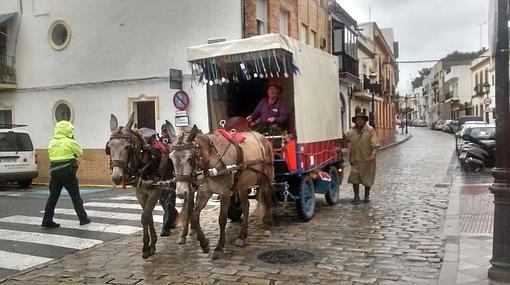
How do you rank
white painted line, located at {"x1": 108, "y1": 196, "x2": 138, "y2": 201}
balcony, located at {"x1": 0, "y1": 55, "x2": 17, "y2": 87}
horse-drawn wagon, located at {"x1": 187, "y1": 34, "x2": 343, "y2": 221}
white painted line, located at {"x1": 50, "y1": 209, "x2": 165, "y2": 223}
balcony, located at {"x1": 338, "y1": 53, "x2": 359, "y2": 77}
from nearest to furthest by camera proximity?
1. horse-drawn wagon, located at {"x1": 187, "y1": 34, "x2": 343, "y2": 221}
2. white painted line, located at {"x1": 50, "y1": 209, "x2": 165, "y2": 223}
3. white painted line, located at {"x1": 108, "y1": 196, "x2": 138, "y2": 201}
4. balcony, located at {"x1": 0, "y1": 55, "x2": 17, "y2": 87}
5. balcony, located at {"x1": 338, "y1": 53, "x2": 359, "y2": 77}

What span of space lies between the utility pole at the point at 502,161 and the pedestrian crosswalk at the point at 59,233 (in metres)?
5.44

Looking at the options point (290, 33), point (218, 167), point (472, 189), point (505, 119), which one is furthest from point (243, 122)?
point (290, 33)

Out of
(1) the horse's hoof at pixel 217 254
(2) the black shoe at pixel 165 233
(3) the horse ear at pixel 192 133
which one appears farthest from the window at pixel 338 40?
(3) the horse ear at pixel 192 133

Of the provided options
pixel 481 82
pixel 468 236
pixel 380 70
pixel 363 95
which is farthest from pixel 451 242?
pixel 481 82

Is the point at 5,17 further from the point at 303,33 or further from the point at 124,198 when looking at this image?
the point at 303,33

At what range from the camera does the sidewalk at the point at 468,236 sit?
5664 mm

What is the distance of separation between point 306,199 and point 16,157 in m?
10.3

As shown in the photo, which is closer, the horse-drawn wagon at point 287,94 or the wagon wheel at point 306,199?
the horse-drawn wagon at point 287,94

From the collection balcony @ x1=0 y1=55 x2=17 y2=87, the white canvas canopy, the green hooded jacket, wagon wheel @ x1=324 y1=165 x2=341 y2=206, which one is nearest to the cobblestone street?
wagon wheel @ x1=324 y1=165 x2=341 y2=206

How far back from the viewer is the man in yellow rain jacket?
A: 10.9 meters

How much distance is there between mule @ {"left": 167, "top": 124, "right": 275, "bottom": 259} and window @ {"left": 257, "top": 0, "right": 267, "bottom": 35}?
10.5m

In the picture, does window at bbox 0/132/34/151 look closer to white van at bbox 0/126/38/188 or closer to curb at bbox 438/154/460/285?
white van at bbox 0/126/38/188

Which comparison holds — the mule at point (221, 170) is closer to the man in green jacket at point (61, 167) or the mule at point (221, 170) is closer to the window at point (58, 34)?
the man in green jacket at point (61, 167)

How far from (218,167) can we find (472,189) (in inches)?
323
